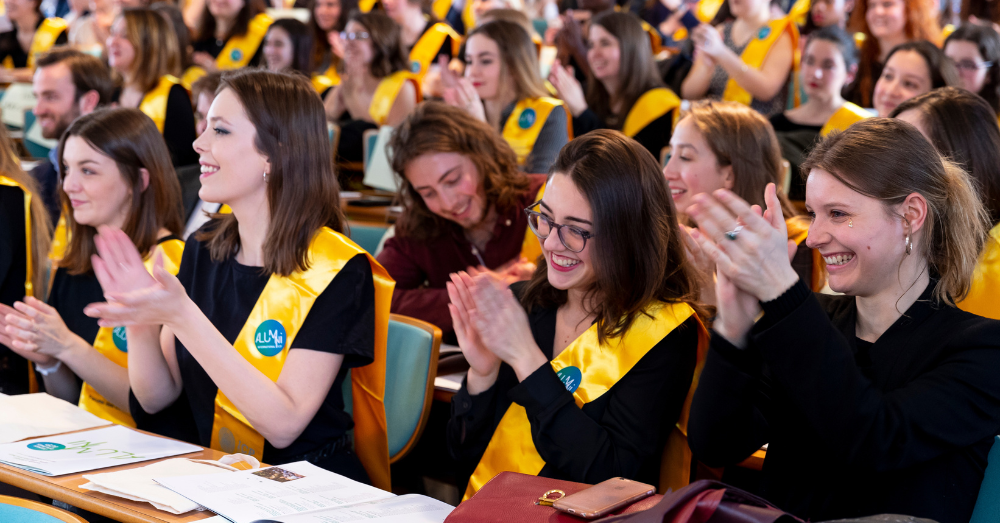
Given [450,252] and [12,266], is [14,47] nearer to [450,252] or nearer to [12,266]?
[12,266]

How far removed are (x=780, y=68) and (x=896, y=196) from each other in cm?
355

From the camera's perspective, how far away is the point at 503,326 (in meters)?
1.80

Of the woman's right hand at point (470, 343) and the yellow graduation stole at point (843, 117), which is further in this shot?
the yellow graduation stole at point (843, 117)

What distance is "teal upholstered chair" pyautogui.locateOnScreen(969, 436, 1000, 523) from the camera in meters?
1.41

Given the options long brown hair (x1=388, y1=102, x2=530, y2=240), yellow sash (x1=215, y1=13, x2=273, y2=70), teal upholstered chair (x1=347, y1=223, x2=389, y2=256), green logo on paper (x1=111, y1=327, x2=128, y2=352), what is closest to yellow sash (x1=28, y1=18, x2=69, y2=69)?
yellow sash (x1=215, y1=13, x2=273, y2=70)

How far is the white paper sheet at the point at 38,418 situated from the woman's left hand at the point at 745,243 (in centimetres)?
141

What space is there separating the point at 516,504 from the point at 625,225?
0.68 m

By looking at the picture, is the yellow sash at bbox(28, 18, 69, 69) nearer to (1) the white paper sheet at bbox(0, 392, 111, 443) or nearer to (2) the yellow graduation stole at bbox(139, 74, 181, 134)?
(2) the yellow graduation stole at bbox(139, 74, 181, 134)

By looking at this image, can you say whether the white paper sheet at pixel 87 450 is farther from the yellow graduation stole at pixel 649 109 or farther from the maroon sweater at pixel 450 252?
the yellow graduation stole at pixel 649 109

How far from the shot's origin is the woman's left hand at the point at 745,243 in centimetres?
133

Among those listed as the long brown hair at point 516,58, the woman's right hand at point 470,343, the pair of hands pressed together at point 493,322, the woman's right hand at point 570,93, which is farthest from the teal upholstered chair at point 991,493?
the woman's right hand at point 570,93

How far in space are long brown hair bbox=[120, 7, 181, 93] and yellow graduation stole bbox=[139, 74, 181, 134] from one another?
2.7 inches

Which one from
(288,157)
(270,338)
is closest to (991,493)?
(270,338)

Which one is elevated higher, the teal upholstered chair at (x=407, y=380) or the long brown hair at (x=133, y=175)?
the long brown hair at (x=133, y=175)
